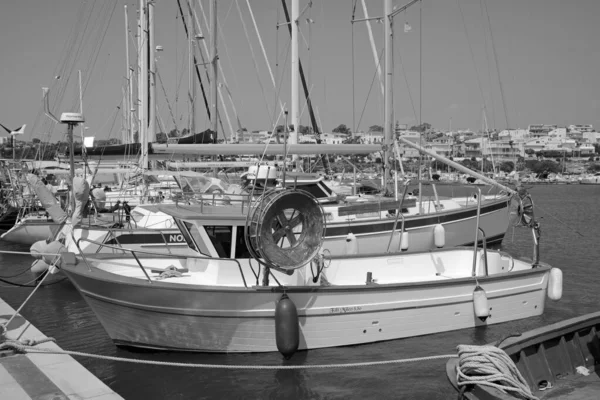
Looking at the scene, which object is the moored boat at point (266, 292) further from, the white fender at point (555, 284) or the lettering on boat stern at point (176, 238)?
the lettering on boat stern at point (176, 238)

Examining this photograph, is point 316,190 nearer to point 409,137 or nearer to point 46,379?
point 46,379

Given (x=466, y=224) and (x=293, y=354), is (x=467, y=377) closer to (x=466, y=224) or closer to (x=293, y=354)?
(x=293, y=354)

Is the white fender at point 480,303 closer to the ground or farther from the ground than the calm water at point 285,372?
farther from the ground

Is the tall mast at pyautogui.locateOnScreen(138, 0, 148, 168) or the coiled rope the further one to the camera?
the tall mast at pyautogui.locateOnScreen(138, 0, 148, 168)

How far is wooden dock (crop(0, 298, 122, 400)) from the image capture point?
21.9 feet

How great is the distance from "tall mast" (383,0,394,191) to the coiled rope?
536 inches

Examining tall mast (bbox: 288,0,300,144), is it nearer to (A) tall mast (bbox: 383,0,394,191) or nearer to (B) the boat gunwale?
(A) tall mast (bbox: 383,0,394,191)

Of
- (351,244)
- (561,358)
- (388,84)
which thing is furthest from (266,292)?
(388,84)

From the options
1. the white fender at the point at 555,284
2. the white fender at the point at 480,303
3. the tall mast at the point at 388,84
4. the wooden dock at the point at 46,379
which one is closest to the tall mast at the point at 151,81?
the tall mast at the point at 388,84

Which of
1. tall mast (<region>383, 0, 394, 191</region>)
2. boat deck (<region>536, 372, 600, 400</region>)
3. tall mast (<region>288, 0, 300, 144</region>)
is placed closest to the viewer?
boat deck (<region>536, 372, 600, 400</region>)

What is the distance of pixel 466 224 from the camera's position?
2009 cm

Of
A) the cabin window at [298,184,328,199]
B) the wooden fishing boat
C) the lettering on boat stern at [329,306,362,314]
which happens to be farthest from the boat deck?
the cabin window at [298,184,328,199]

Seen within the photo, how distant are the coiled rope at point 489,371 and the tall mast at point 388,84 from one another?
1361 centimetres

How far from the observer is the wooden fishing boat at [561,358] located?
6699 millimetres
